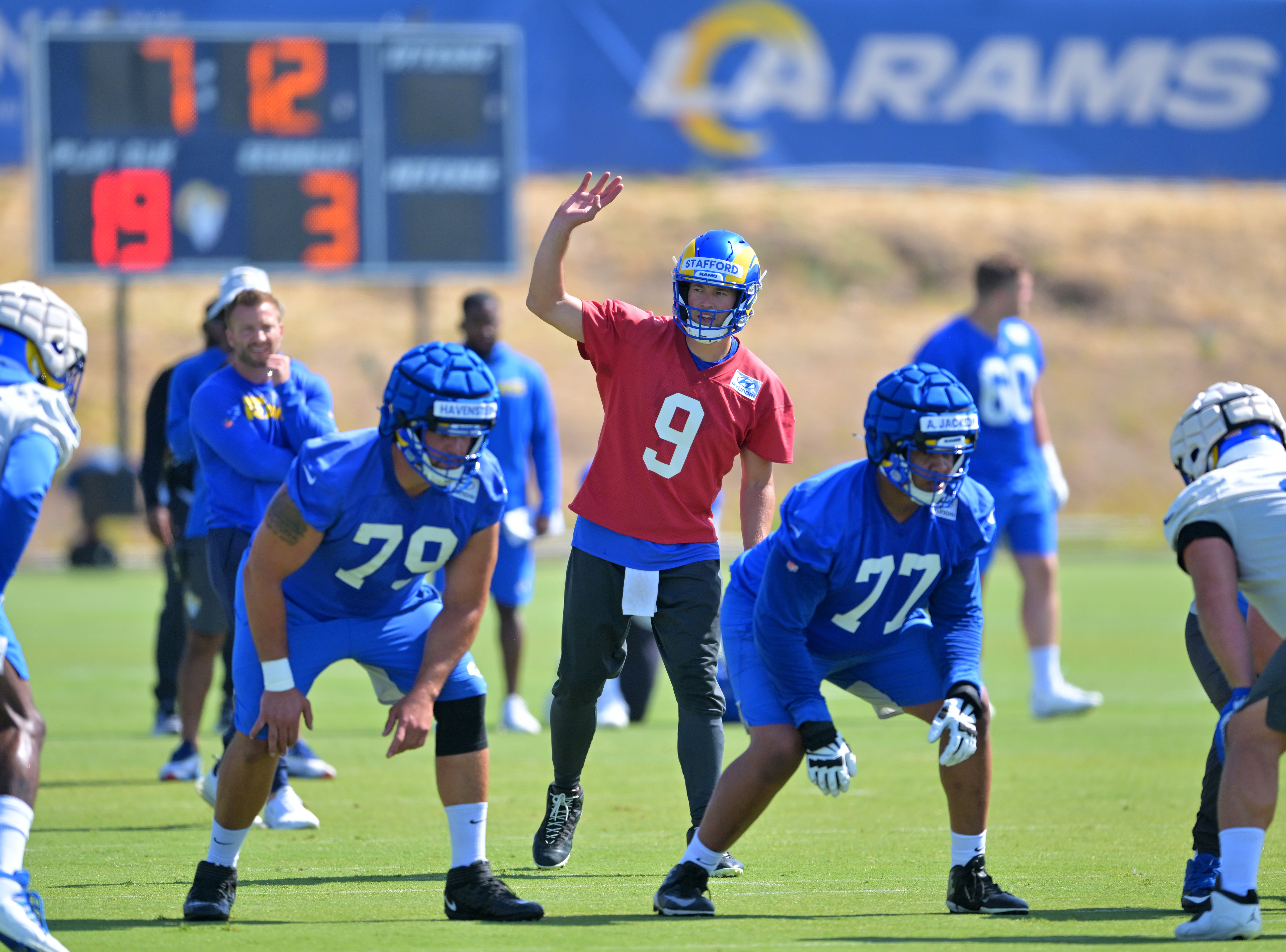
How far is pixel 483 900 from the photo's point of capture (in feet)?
16.6

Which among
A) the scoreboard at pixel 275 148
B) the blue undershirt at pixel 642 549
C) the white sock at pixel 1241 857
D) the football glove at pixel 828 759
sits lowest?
the white sock at pixel 1241 857

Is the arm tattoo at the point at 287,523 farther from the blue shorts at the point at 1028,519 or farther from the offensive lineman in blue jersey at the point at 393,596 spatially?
the blue shorts at the point at 1028,519

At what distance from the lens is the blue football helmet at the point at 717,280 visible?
594 centimetres

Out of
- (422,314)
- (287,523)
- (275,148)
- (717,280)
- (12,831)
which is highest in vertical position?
(275,148)

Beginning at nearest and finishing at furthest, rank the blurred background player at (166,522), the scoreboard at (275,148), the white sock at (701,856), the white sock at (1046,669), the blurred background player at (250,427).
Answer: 1. the white sock at (701,856)
2. the blurred background player at (250,427)
3. the blurred background player at (166,522)
4. the white sock at (1046,669)
5. the scoreboard at (275,148)

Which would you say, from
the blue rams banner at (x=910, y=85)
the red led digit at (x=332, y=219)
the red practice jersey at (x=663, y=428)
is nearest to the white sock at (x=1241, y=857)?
the red practice jersey at (x=663, y=428)

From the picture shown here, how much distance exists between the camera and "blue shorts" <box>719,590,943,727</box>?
5.20m

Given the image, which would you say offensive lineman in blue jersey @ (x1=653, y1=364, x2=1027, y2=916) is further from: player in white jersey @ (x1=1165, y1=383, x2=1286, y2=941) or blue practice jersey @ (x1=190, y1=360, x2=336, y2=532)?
blue practice jersey @ (x1=190, y1=360, x2=336, y2=532)

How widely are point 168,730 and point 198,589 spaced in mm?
1999

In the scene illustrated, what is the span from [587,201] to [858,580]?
1.94m

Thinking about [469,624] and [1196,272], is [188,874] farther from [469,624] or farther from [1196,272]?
[1196,272]

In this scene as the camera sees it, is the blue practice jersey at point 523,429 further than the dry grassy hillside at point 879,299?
No

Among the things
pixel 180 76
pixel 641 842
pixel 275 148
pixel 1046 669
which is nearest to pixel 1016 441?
pixel 1046 669

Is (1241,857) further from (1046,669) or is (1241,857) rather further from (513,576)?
(513,576)
